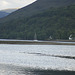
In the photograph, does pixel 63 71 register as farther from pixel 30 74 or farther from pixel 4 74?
pixel 4 74

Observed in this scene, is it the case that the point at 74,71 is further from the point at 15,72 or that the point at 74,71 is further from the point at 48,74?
the point at 15,72

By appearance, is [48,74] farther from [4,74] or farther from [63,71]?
[4,74]

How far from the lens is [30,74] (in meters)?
49.6

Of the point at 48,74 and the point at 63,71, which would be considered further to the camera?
the point at 63,71

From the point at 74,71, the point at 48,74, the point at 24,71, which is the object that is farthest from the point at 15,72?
the point at 74,71

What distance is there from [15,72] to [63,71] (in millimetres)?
9485

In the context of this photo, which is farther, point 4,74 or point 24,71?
point 24,71

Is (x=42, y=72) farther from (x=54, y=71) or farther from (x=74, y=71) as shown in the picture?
(x=74, y=71)

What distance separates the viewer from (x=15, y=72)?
5156 cm

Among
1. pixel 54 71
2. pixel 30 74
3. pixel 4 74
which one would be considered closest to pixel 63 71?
pixel 54 71

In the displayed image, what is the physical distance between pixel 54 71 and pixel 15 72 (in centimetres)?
773

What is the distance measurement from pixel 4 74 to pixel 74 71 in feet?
45.4

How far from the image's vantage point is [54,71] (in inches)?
2088

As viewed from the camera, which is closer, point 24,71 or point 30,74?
point 30,74
